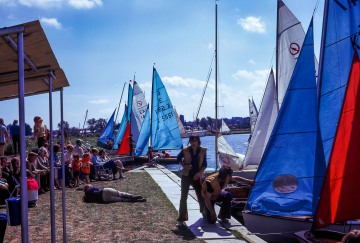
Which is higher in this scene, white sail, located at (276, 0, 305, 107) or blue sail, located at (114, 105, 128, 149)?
white sail, located at (276, 0, 305, 107)

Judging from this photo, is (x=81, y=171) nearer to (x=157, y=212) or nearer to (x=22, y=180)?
(x=157, y=212)

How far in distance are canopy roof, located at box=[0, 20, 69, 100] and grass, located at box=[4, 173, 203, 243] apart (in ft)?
8.03

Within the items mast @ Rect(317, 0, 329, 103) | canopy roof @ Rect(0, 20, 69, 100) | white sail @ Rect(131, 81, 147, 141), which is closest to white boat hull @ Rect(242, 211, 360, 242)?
mast @ Rect(317, 0, 329, 103)

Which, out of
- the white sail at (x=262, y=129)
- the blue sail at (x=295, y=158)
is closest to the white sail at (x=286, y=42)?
the white sail at (x=262, y=129)

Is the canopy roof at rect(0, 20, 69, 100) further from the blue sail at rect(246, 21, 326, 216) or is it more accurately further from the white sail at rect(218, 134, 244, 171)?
the white sail at rect(218, 134, 244, 171)

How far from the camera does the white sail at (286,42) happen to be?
50.1 feet

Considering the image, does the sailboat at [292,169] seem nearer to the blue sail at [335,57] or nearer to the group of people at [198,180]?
the blue sail at [335,57]

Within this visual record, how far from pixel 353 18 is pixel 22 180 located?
23.0ft

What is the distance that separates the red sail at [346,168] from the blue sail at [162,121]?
22.6 m

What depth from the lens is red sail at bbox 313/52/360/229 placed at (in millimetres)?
6488

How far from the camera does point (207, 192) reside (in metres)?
8.61

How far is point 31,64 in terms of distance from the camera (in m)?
4.93

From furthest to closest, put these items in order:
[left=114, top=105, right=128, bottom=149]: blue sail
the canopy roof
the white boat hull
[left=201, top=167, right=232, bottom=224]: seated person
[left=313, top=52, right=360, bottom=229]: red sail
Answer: [left=114, top=105, right=128, bottom=149]: blue sail → [left=201, top=167, right=232, bottom=224]: seated person → the white boat hull → [left=313, top=52, right=360, bottom=229]: red sail → the canopy roof

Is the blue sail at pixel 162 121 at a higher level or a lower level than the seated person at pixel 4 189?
higher
